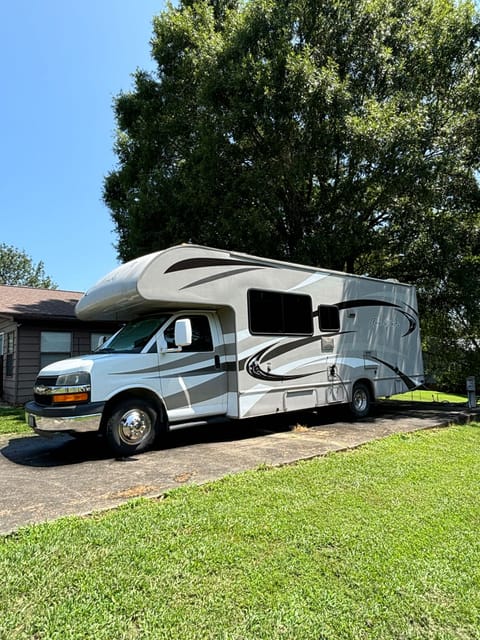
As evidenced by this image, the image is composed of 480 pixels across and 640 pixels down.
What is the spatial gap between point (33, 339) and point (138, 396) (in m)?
8.13

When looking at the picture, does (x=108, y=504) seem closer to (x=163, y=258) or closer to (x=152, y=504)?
(x=152, y=504)

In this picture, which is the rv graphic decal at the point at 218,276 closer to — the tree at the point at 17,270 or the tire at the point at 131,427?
the tire at the point at 131,427

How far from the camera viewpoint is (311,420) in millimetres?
9117

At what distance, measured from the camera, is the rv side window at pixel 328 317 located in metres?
8.33

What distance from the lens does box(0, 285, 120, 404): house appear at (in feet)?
41.1

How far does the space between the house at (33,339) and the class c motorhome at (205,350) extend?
6.01 meters

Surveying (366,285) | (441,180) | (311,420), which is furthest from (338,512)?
(441,180)

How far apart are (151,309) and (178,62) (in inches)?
394

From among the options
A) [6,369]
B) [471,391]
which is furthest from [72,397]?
[6,369]

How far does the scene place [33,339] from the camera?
1273 cm

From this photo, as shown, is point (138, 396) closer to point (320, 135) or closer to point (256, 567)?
point (256, 567)

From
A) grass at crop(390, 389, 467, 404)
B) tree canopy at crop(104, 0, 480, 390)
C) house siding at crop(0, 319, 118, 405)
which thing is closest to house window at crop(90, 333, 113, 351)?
house siding at crop(0, 319, 118, 405)

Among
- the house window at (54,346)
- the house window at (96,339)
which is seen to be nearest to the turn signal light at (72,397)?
the house window at (54,346)

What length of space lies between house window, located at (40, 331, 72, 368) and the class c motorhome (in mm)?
6107
